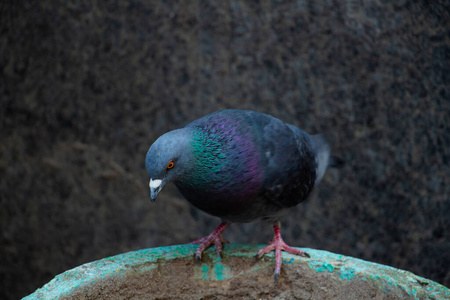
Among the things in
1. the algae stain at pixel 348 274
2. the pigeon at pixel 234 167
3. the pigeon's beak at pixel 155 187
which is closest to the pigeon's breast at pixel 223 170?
the pigeon at pixel 234 167

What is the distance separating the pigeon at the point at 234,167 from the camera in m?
1.81

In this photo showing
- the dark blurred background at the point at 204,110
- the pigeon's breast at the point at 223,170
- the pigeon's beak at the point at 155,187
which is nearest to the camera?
the pigeon's beak at the point at 155,187

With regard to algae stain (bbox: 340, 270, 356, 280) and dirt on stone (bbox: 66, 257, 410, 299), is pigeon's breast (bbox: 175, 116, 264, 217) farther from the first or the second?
algae stain (bbox: 340, 270, 356, 280)

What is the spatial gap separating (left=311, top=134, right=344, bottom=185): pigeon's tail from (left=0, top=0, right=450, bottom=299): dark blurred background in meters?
0.13

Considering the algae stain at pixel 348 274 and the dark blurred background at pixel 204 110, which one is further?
→ the dark blurred background at pixel 204 110

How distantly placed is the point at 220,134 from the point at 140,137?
1354 mm

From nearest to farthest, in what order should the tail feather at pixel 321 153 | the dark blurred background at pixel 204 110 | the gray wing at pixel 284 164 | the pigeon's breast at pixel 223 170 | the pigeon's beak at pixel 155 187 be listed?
1. the pigeon's beak at pixel 155 187
2. the pigeon's breast at pixel 223 170
3. the gray wing at pixel 284 164
4. the tail feather at pixel 321 153
5. the dark blurred background at pixel 204 110

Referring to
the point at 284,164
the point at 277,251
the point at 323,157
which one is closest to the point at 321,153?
the point at 323,157

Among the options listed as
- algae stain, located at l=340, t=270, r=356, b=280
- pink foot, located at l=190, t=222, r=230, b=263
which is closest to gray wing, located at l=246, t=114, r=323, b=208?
pink foot, located at l=190, t=222, r=230, b=263

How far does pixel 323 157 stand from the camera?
2.56 metres

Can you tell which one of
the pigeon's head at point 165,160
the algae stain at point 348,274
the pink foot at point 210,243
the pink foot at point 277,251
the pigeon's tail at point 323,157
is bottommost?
the algae stain at point 348,274

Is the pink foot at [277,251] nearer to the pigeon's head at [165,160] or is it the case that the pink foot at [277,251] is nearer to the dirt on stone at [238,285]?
the dirt on stone at [238,285]

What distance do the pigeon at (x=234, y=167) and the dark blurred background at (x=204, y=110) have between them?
2.44ft

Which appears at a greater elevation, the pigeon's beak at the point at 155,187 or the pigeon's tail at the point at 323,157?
the pigeon's beak at the point at 155,187
